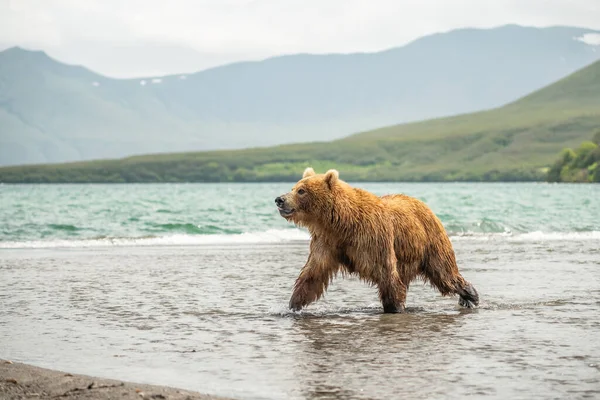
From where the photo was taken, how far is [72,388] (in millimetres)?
6785

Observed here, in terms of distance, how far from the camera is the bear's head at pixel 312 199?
1080 cm

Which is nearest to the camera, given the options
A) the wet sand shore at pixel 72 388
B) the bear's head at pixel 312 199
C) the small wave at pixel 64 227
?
the wet sand shore at pixel 72 388

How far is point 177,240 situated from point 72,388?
22.0 m

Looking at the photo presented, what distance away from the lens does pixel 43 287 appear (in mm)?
14008

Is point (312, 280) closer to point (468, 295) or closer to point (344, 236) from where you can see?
point (344, 236)

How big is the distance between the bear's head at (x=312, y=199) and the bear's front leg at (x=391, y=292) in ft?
3.37

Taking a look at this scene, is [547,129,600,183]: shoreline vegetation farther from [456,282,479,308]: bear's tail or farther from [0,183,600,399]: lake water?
[456,282,479,308]: bear's tail

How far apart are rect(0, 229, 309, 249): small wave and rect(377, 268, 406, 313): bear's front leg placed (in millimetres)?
16724

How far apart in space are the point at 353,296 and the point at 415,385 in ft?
20.3

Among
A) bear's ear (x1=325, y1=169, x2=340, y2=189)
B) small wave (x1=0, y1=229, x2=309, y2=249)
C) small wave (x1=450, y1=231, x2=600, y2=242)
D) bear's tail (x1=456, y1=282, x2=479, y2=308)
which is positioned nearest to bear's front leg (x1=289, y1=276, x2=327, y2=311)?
bear's ear (x1=325, y1=169, x2=340, y2=189)

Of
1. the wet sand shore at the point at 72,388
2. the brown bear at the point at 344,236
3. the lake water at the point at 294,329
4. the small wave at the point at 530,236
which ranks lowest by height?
the small wave at the point at 530,236

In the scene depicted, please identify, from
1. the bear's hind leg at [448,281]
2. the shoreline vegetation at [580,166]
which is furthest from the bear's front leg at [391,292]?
the shoreline vegetation at [580,166]

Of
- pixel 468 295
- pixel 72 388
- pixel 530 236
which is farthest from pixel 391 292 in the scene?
pixel 530 236

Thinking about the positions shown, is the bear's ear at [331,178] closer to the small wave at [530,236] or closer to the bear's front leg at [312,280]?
the bear's front leg at [312,280]
